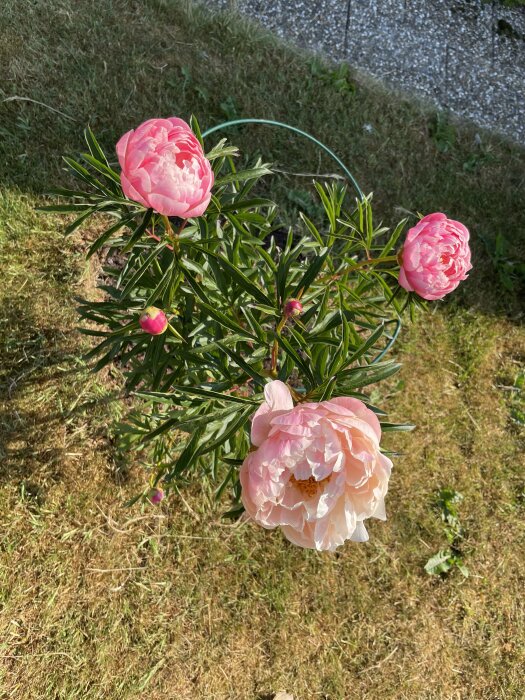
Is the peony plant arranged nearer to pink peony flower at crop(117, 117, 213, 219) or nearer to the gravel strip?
pink peony flower at crop(117, 117, 213, 219)

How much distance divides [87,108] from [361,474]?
7.54ft

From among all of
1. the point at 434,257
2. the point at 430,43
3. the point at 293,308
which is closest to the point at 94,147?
the point at 293,308

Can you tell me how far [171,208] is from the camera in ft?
3.49

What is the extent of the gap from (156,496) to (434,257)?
1.31 m

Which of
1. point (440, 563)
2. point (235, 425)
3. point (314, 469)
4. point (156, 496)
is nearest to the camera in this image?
point (314, 469)

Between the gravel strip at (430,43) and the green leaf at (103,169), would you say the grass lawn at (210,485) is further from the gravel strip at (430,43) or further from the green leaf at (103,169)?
the green leaf at (103,169)

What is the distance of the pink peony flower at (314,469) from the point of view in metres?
0.98

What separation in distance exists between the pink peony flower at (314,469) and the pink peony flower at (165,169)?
377 millimetres

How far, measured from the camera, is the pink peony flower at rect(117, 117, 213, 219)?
3.38ft

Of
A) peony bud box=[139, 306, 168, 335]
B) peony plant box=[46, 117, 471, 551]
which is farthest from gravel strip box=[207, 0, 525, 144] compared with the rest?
peony bud box=[139, 306, 168, 335]

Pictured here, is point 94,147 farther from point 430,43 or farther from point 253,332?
point 430,43

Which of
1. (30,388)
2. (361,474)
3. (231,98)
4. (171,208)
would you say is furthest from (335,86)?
(361,474)

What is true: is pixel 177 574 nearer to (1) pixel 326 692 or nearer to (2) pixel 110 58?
(1) pixel 326 692

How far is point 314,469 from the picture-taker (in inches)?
39.2
